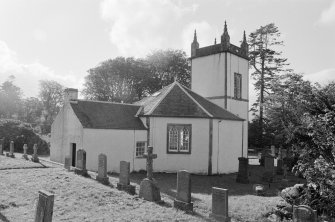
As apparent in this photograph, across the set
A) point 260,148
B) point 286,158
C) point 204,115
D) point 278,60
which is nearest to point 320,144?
point 204,115

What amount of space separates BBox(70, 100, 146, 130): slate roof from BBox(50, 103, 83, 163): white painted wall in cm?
52

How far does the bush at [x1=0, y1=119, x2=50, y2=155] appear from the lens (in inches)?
1297

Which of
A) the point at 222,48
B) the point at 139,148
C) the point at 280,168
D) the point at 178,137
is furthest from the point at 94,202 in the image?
the point at 222,48

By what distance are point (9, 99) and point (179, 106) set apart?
184 ft

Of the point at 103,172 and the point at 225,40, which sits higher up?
the point at 225,40

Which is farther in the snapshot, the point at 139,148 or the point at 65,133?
the point at 65,133

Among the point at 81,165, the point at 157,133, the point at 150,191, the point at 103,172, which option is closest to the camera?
the point at 150,191

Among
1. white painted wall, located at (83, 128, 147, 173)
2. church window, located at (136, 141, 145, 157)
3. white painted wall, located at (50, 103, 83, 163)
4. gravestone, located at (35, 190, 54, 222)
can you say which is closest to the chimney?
white painted wall, located at (50, 103, 83, 163)

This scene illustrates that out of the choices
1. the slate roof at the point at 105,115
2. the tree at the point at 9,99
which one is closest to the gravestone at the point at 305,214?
the slate roof at the point at 105,115

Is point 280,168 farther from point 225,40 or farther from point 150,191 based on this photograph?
point 150,191

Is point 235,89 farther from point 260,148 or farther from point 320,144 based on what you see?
point 320,144

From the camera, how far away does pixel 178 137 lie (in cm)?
2289

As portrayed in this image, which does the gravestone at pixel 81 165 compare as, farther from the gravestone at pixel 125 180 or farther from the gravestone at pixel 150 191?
the gravestone at pixel 150 191

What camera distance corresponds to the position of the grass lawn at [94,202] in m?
10.3
